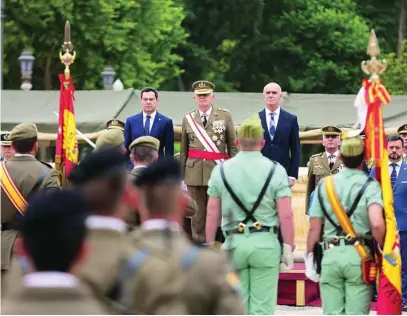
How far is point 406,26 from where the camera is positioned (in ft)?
192

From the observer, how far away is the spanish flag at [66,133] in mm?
14547

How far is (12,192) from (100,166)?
13.8 ft

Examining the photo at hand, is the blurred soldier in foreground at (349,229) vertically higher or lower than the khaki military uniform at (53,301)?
higher

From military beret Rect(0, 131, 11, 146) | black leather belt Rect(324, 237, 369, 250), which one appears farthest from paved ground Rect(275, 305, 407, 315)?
black leather belt Rect(324, 237, 369, 250)

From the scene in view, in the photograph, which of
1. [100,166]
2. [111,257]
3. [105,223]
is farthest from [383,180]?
[111,257]

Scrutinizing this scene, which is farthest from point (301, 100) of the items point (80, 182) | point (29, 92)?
point (80, 182)

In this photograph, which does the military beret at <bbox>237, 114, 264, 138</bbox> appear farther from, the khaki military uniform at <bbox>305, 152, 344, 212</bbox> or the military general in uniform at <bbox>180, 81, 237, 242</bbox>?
the khaki military uniform at <bbox>305, 152, 344, 212</bbox>

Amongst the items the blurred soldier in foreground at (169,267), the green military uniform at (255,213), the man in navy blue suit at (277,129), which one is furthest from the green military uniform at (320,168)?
the blurred soldier in foreground at (169,267)

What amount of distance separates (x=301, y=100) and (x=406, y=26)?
114 feet

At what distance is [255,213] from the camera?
10570 mm

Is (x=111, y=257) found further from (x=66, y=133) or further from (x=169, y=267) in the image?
(x=66, y=133)

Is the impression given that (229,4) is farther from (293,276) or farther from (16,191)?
(16,191)

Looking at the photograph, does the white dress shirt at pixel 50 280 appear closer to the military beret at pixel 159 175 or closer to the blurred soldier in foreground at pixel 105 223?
the blurred soldier in foreground at pixel 105 223

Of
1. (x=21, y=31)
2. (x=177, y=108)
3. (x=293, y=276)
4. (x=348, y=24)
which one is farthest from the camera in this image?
(x=348, y=24)
